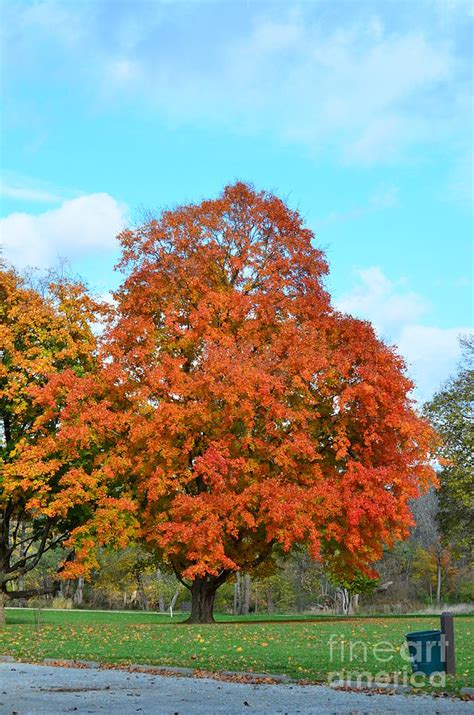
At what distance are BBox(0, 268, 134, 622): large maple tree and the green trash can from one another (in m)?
15.4

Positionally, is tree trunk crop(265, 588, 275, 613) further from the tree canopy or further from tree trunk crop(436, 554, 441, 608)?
the tree canopy

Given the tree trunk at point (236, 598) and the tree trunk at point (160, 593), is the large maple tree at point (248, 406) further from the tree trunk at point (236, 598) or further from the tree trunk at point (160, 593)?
the tree trunk at point (236, 598)

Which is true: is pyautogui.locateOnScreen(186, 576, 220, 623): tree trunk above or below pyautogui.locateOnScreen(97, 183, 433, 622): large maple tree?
below

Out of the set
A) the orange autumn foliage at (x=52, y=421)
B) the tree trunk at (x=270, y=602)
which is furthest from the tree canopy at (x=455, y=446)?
the tree trunk at (x=270, y=602)

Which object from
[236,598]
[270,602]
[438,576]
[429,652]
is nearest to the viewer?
[429,652]

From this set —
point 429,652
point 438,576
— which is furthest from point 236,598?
point 429,652

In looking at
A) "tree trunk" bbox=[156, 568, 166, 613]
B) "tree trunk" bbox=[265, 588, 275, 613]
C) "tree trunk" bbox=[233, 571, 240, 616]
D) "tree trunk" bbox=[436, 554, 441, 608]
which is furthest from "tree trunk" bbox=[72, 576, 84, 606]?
"tree trunk" bbox=[436, 554, 441, 608]

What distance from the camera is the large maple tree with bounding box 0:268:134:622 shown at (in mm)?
25500

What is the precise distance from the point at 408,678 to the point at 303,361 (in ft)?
49.6

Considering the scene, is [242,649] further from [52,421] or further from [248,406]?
[52,421]

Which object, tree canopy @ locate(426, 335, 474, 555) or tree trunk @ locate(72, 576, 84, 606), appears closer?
tree canopy @ locate(426, 335, 474, 555)

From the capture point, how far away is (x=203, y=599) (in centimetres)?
2867

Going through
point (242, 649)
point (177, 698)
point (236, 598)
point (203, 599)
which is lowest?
point (177, 698)

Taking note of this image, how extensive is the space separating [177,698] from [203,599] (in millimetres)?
19683
